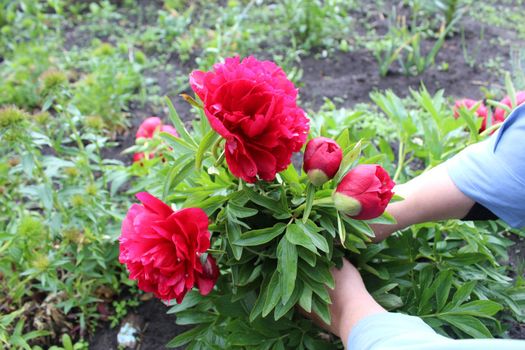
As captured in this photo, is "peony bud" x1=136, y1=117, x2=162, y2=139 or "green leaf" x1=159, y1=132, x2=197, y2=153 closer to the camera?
"green leaf" x1=159, y1=132, x2=197, y2=153

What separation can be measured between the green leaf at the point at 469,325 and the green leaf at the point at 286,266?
40 centimetres

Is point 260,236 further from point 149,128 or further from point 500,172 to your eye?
point 149,128

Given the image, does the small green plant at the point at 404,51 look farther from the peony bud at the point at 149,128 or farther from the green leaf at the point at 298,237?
the green leaf at the point at 298,237

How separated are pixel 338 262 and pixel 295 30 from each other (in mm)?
1930

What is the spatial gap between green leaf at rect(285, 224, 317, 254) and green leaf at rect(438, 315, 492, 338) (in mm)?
420

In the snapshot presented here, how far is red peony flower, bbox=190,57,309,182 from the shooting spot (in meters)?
0.81

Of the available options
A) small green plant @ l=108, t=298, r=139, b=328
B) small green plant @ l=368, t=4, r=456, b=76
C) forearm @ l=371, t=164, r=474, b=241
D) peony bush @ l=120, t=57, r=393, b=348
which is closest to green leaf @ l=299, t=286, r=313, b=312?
peony bush @ l=120, t=57, r=393, b=348

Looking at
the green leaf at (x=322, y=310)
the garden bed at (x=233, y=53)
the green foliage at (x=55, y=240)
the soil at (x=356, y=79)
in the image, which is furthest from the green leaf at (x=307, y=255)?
the soil at (x=356, y=79)

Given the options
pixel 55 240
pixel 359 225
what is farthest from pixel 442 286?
pixel 55 240

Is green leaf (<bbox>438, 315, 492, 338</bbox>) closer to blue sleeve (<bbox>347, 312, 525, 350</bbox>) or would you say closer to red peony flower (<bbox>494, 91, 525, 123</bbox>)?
blue sleeve (<bbox>347, 312, 525, 350</bbox>)

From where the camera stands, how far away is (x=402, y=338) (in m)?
0.87

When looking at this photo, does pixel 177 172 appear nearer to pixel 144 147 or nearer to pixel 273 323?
pixel 273 323

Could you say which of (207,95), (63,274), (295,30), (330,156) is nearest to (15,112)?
(63,274)

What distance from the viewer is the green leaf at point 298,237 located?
3.10 feet
